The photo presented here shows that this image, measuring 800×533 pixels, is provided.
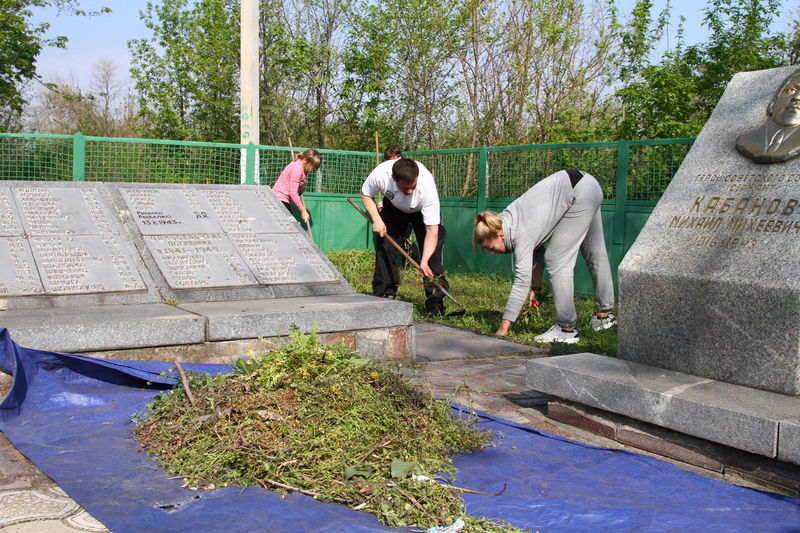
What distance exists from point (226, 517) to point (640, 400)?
1.93 m

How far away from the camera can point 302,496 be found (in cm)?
276

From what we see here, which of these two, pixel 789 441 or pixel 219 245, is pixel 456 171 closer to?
pixel 219 245

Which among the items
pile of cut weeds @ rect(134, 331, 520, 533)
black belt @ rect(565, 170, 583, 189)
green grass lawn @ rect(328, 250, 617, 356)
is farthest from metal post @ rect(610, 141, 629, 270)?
pile of cut weeds @ rect(134, 331, 520, 533)

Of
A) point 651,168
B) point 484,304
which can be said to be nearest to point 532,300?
point 484,304

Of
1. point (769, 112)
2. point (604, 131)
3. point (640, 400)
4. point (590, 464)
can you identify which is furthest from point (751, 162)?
point (604, 131)

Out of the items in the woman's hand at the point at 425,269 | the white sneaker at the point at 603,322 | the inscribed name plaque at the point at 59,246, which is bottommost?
the white sneaker at the point at 603,322

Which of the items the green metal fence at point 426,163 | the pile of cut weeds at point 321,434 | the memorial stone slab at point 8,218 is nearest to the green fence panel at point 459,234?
the green metal fence at point 426,163

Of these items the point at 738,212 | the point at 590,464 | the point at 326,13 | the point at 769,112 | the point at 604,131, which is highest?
the point at 326,13

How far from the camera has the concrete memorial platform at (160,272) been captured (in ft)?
14.8

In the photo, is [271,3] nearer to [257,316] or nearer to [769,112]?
[257,316]

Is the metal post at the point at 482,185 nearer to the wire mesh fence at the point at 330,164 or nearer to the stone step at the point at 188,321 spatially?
the wire mesh fence at the point at 330,164

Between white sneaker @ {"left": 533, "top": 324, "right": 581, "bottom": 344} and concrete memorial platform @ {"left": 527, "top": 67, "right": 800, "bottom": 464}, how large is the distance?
1829 mm

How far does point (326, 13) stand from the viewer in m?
16.3

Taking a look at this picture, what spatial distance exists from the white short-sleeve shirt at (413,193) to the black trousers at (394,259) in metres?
0.19
